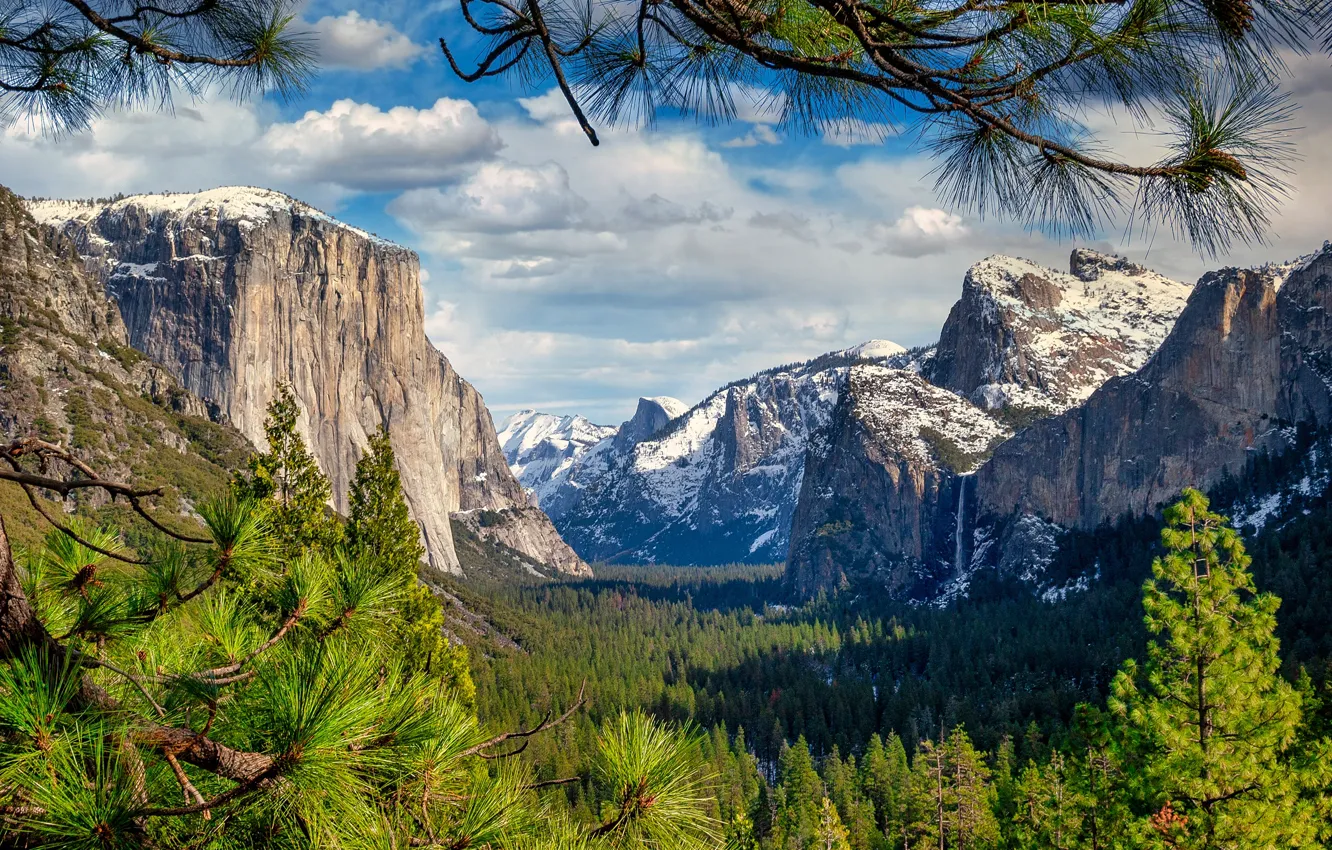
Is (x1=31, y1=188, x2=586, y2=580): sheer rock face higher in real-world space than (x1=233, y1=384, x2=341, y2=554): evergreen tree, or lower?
higher

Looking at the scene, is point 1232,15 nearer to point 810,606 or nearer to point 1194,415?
point 1194,415

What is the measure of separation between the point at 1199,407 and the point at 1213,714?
159992mm

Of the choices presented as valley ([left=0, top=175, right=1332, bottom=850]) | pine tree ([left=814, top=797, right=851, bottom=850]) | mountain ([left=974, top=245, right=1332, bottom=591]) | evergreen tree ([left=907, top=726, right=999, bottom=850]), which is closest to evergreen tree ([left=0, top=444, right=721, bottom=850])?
valley ([left=0, top=175, right=1332, bottom=850])

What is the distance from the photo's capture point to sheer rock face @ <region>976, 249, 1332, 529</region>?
460 ft

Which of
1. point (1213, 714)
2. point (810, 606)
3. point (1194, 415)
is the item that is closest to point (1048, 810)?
point (1213, 714)

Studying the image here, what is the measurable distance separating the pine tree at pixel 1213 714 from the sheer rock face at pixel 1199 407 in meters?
143

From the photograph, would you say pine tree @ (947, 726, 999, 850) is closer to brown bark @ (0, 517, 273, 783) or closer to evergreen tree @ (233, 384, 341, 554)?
evergreen tree @ (233, 384, 341, 554)

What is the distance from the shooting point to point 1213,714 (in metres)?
15.7


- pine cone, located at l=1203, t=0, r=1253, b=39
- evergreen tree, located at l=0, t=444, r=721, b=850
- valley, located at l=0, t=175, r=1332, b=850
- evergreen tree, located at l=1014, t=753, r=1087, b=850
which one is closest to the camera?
evergreen tree, located at l=0, t=444, r=721, b=850

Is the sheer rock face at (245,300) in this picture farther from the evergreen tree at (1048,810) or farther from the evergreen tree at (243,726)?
the evergreen tree at (243,726)

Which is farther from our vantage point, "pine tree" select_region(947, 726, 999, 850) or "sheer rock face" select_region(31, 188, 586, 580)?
"sheer rock face" select_region(31, 188, 586, 580)

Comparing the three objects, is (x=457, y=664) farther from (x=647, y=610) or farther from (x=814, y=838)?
(x=647, y=610)

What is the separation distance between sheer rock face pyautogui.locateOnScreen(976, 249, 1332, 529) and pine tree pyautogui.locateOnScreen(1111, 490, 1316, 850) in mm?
143302

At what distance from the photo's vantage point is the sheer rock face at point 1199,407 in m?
140
